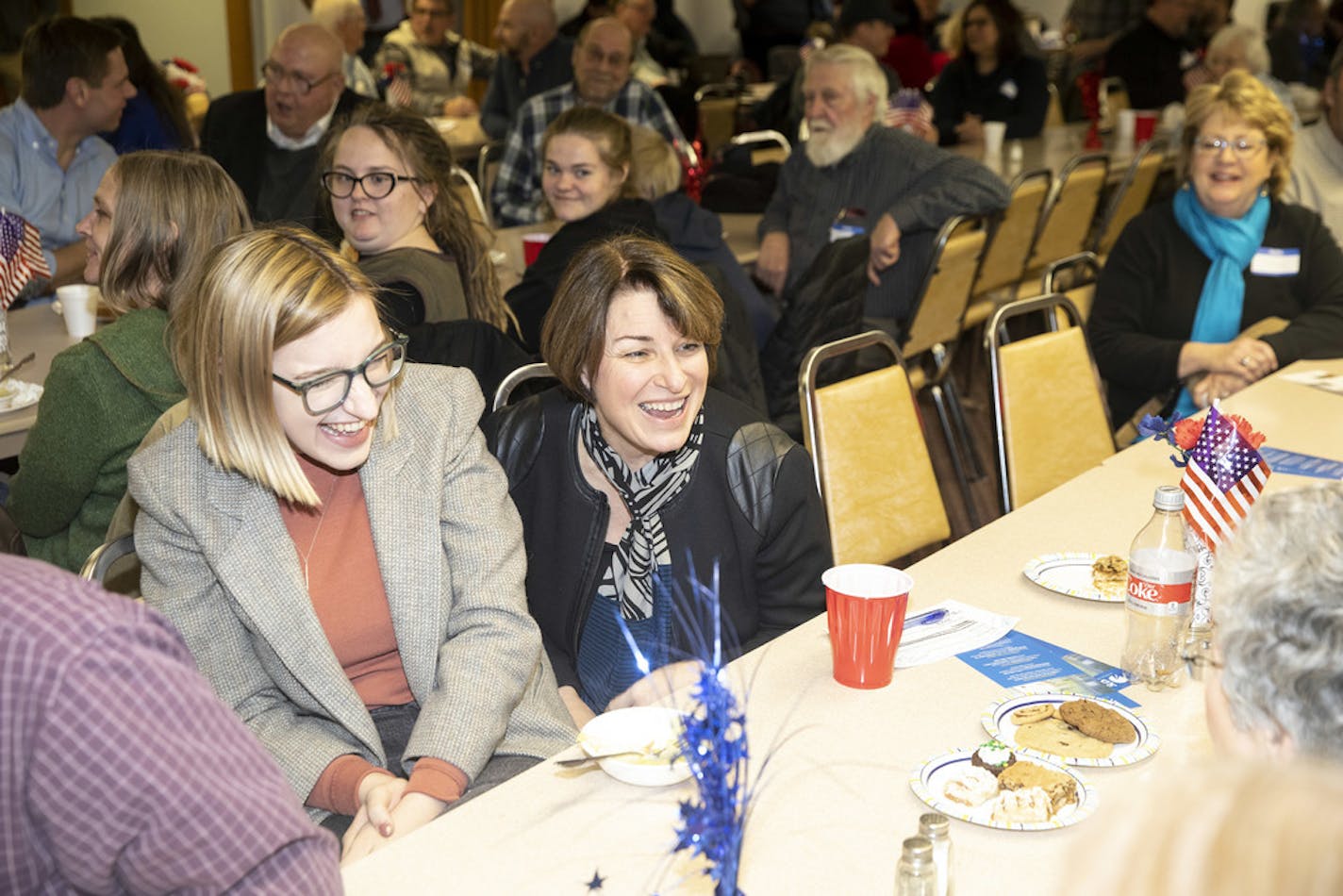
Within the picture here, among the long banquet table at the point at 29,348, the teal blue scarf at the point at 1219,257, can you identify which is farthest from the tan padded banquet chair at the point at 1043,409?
the long banquet table at the point at 29,348

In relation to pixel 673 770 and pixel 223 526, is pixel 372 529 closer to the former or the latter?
pixel 223 526

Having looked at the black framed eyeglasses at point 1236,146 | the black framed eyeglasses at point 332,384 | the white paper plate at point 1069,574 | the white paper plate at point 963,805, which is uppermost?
the black framed eyeglasses at point 1236,146

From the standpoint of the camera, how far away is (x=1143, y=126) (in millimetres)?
6887

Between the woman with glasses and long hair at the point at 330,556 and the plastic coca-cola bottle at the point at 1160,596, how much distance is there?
812 mm

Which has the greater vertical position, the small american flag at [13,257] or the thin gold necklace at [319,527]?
the small american flag at [13,257]

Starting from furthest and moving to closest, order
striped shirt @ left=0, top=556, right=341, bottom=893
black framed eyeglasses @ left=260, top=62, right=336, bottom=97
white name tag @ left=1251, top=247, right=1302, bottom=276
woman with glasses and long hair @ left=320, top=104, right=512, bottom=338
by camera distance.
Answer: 1. black framed eyeglasses @ left=260, top=62, right=336, bottom=97
2. white name tag @ left=1251, top=247, right=1302, bottom=276
3. woman with glasses and long hair @ left=320, top=104, right=512, bottom=338
4. striped shirt @ left=0, top=556, right=341, bottom=893

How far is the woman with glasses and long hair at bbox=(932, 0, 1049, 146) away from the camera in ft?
23.9

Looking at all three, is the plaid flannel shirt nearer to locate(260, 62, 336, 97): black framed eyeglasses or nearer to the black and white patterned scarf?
locate(260, 62, 336, 97): black framed eyeglasses

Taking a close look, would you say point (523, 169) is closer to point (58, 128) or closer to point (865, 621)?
point (58, 128)

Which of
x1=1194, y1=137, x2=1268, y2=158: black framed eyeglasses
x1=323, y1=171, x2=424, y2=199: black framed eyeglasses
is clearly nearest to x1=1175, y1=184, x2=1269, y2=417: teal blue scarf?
x1=1194, y1=137, x2=1268, y2=158: black framed eyeglasses

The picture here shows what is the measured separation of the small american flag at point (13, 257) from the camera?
10.3 feet

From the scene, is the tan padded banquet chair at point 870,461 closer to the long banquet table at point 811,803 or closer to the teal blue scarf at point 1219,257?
the long banquet table at point 811,803

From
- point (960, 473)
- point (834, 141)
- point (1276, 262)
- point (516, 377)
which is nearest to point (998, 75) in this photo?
point (834, 141)

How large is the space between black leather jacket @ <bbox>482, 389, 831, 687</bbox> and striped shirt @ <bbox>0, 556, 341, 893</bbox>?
1.17m
